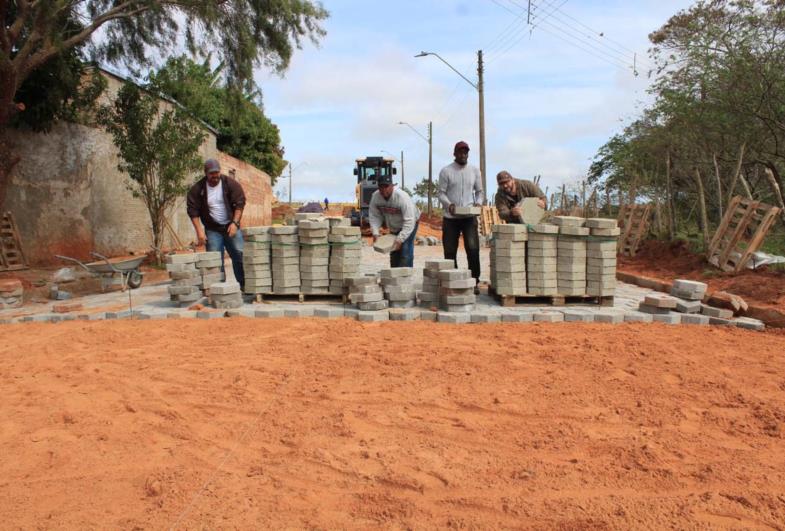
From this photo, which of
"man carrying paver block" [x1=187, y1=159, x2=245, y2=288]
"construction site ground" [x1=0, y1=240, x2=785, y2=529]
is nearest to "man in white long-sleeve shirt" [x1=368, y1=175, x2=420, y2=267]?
"construction site ground" [x1=0, y1=240, x2=785, y2=529]

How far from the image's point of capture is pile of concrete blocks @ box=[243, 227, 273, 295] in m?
7.26

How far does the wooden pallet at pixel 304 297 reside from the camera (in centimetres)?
737

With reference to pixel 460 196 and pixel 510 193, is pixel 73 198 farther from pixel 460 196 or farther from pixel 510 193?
pixel 510 193

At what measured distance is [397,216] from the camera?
7.56m

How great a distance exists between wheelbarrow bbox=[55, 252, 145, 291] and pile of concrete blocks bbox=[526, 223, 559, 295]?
577cm

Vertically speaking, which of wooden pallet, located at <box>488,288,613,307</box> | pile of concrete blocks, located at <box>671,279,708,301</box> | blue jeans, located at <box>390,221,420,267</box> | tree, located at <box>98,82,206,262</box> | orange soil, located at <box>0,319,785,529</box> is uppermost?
tree, located at <box>98,82,206,262</box>

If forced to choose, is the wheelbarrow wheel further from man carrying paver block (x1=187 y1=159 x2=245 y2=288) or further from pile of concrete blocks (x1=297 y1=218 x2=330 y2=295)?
pile of concrete blocks (x1=297 y1=218 x2=330 y2=295)

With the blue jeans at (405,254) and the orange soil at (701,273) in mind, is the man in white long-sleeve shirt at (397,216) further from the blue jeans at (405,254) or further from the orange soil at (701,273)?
the orange soil at (701,273)

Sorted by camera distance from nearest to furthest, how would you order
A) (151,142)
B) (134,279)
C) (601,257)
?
(601,257) → (134,279) → (151,142)

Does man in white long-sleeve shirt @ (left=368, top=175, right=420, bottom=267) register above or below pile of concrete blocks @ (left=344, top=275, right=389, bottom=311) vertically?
above

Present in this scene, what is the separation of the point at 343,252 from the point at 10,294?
15.5 ft

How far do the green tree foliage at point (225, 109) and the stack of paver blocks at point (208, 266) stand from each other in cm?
630

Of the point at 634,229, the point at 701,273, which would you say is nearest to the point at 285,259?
the point at 701,273

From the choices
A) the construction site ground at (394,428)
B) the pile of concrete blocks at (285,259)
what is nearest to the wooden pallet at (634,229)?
the construction site ground at (394,428)
